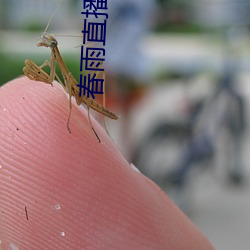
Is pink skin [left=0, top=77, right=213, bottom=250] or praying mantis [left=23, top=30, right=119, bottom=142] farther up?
praying mantis [left=23, top=30, right=119, bottom=142]

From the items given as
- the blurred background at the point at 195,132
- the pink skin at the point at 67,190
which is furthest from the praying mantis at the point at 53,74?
the blurred background at the point at 195,132

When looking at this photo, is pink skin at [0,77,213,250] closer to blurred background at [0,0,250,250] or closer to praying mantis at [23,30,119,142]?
praying mantis at [23,30,119,142]

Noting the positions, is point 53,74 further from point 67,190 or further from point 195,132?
point 195,132

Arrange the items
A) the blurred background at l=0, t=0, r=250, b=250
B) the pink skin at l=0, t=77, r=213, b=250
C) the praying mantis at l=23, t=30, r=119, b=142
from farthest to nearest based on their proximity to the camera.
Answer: the blurred background at l=0, t=0, r=250, b=250
the praying mantis at l=23, t=30, r=119, b=142
the pink skin at l=0, t=77, r=213, b=250

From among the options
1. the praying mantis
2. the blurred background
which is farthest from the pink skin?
the blurred background

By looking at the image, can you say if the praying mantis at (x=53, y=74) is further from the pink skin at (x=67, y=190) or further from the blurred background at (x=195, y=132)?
the blurred background at (x=195, y=132)

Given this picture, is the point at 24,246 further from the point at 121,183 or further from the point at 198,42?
the point at 198,42

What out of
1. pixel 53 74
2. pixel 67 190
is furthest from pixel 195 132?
pixel 67 190

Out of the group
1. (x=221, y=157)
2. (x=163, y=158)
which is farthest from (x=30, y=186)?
(x=221, y=157)

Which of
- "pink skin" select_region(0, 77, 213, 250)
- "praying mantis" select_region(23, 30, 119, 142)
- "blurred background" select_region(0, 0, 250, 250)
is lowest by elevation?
"blurred background" select_region(0, 0, 250, 250)
